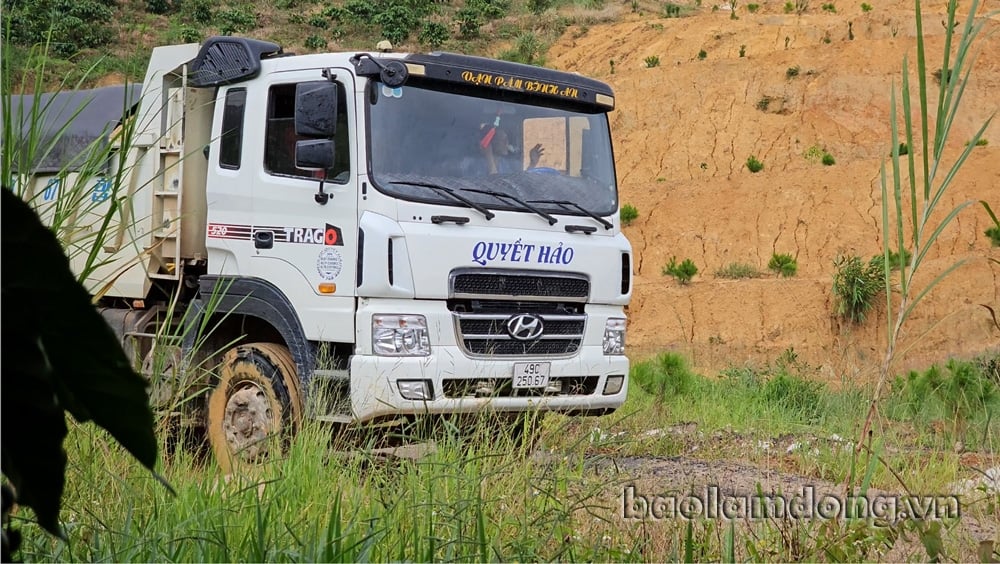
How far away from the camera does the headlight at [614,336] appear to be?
7406 mm

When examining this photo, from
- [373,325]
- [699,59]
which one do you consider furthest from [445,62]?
[699,59]

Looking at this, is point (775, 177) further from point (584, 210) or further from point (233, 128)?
point (233, 128)

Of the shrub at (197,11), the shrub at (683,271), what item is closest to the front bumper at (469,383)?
A: the shrub at (683,271)

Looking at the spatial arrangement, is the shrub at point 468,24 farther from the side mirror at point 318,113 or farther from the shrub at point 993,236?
the side mirror at point 318,113

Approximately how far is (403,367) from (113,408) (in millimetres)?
5503

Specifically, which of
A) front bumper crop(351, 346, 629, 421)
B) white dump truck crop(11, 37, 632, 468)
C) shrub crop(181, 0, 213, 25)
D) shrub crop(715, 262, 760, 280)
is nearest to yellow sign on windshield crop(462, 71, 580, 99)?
white dump truck crop(11, 37, 632, 468)

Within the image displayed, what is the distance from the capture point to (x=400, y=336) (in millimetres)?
6305

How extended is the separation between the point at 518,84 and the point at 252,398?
8.70ft

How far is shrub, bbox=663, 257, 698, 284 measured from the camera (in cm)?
2338

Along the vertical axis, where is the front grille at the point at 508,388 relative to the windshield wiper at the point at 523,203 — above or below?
below

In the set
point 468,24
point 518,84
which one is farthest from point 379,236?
point 468,24

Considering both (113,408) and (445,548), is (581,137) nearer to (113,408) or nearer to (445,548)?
(445,548)

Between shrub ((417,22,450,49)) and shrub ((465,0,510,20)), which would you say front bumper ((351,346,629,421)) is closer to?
shrub ((417,22,450,49))

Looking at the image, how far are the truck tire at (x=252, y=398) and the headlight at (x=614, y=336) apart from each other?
2140mm
